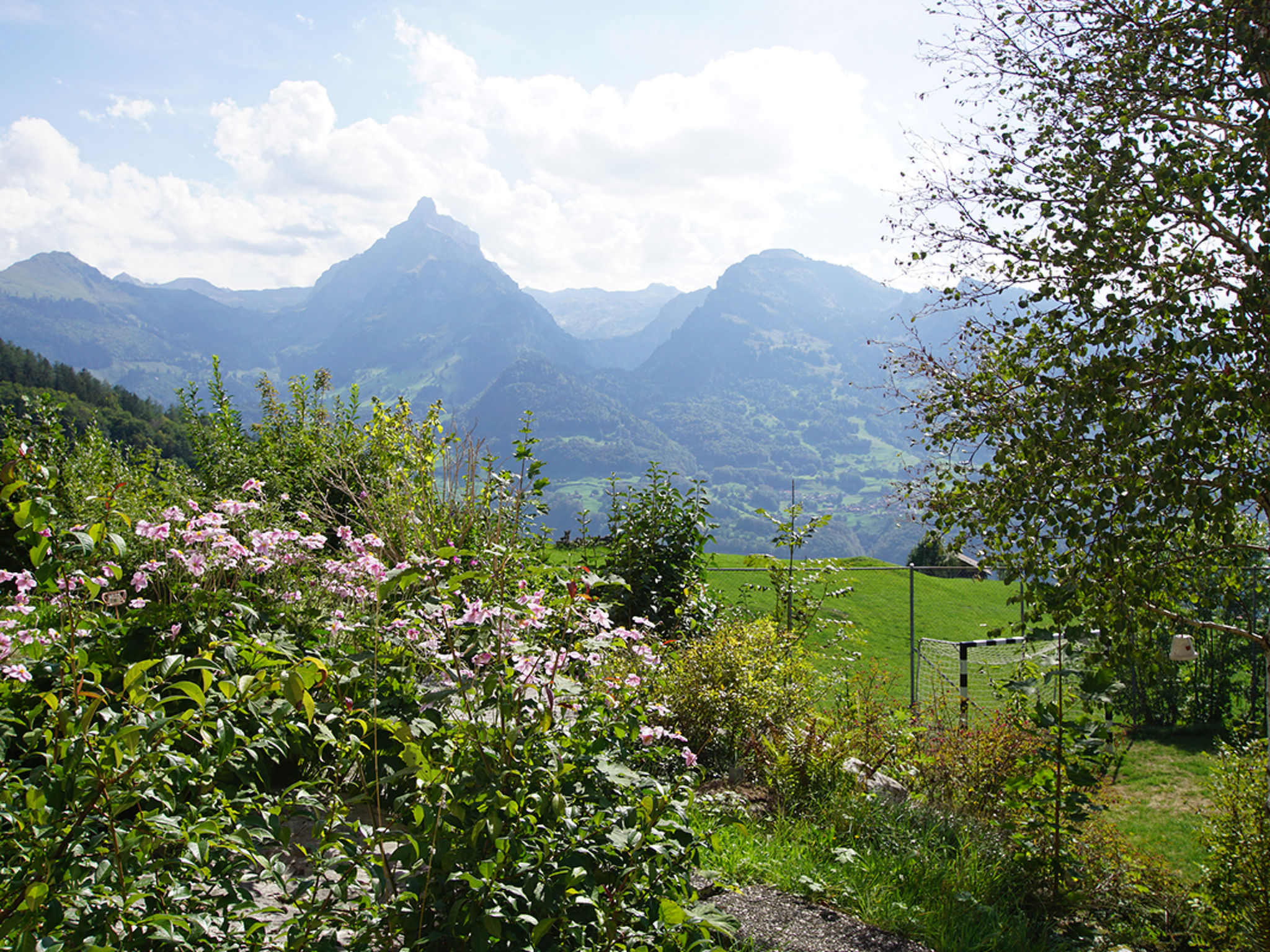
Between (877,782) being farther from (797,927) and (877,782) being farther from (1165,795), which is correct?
(1165,795)

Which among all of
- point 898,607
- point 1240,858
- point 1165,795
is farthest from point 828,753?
point 898,607

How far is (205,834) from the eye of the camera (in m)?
1.93

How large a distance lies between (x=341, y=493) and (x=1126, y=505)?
7.92 meters

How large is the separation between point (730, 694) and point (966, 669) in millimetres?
3202

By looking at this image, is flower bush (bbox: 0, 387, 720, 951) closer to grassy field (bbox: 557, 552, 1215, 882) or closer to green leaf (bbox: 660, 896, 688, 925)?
green leaf (bbox: 660, 896, 688, 925)

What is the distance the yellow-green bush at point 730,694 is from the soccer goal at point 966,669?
122 cm

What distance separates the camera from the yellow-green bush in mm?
4555

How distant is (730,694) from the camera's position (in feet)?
15.0

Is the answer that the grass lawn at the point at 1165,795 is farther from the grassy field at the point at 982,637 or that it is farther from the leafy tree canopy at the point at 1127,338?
the leafy tree canopy at the point at 1127,338

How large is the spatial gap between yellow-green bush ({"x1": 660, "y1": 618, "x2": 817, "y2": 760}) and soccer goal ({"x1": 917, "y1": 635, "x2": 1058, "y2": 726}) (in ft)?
4.00

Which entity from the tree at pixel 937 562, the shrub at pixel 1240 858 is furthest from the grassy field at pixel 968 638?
the shrub at pixel 1240 858

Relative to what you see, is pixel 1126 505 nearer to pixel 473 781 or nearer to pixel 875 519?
pixel 473 781

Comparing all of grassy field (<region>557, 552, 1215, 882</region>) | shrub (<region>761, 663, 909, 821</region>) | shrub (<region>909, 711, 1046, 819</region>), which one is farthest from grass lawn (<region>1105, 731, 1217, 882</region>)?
shrub (<region>761, 663, 909, 821</region>)

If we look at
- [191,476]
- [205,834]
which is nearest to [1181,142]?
[205,834]
